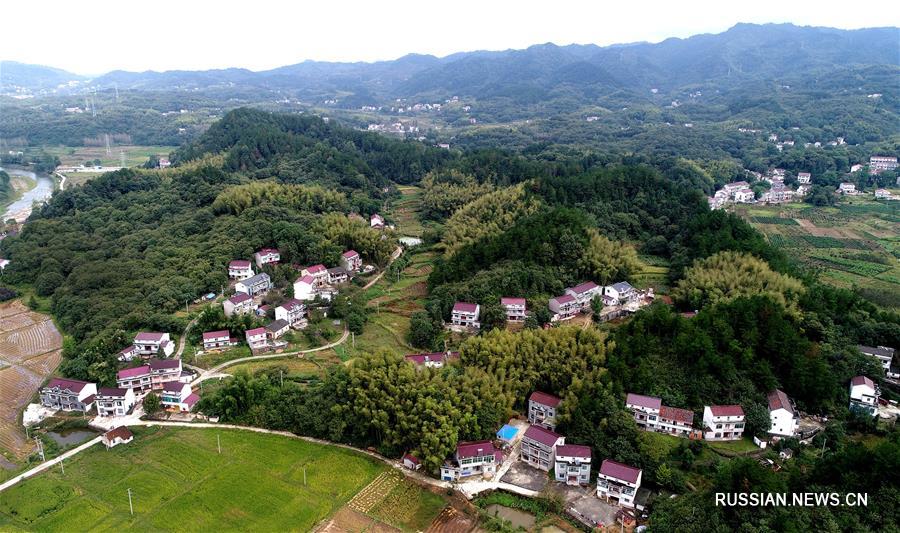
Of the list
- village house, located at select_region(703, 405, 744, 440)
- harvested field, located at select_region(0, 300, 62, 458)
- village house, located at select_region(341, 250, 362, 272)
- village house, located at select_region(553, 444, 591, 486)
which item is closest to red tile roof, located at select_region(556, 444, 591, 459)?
village house, located at select_region(553, 444, 591, 486)

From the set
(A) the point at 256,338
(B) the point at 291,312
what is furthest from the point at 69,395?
(B) the point at 291,312

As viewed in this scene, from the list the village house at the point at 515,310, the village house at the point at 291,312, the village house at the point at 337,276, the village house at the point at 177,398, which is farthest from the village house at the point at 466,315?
the village house at the point at 177,398

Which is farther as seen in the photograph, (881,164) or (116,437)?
(881,164)

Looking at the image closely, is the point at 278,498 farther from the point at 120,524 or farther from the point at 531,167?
the point at 531,167

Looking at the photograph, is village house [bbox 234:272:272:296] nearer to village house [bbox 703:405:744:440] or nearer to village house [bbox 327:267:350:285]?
village house [bbox 327:267:350:285]

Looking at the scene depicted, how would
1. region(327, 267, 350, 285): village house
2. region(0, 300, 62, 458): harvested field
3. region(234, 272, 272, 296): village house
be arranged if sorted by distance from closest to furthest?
1. region(0, 300, 62, 458): harvested field
2. region(234, 272, 272, 296): village house
3. region(327, 267, 350, 285): village house

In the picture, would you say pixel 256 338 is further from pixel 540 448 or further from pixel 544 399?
pixel 540 448

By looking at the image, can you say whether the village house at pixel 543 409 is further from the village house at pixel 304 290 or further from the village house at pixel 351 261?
the village house at pixel 351 261
